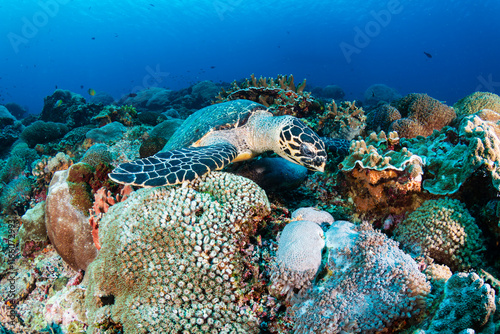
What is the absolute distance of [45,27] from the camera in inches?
3620

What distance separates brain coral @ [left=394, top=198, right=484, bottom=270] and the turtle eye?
4.84 ft

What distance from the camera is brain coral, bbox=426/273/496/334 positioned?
1169mm

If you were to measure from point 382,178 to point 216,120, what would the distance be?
2749 millimetres

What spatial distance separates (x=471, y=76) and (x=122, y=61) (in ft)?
484

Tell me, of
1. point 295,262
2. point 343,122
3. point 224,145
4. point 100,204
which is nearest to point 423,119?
point 343,122

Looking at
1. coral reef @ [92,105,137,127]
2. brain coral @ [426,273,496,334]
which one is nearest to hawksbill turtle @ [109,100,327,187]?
brain coral @ [426,273,496,334]

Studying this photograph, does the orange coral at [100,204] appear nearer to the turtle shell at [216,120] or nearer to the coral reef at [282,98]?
the turtle shell at [216,120]

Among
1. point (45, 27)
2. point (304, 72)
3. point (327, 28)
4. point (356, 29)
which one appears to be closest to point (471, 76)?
point (356, 29)

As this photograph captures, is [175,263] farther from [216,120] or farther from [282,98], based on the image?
[282,98]

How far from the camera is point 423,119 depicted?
4270 millimetres

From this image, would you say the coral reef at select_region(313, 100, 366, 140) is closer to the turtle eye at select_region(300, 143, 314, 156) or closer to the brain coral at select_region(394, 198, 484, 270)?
the turtle eye at select_region(300, 143, 314, 156)

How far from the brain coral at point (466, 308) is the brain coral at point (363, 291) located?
7.9 inches

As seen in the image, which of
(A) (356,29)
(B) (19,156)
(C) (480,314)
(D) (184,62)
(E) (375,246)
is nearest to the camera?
(C) (480,314)

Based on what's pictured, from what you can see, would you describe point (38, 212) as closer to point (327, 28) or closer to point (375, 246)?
point (375, 246)
